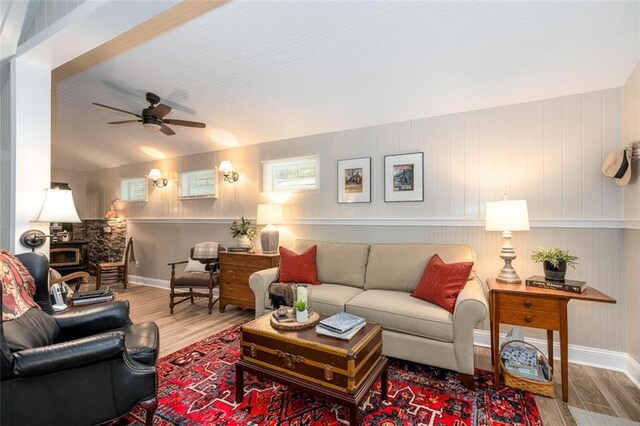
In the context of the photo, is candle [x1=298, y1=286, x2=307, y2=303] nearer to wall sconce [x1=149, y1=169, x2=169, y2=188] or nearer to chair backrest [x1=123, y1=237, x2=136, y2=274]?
wall sconce [x1=149, y1=169, x2=169, y2=188]

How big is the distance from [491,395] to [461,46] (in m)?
2.65

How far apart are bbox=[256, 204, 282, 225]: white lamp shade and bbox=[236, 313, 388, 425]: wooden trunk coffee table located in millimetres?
1902

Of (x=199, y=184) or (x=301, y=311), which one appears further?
(x=199, y=184)

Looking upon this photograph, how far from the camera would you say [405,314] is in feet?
7.66

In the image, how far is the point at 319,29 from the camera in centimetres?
235

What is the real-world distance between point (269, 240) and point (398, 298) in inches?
74.9

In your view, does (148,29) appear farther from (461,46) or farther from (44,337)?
(461,46)

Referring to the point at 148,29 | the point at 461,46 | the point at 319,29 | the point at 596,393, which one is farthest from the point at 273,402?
the point at 148,29

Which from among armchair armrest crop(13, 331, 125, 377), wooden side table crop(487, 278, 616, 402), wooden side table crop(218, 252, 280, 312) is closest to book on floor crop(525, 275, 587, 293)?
wooden side table crop(487, 278, 616, 402)

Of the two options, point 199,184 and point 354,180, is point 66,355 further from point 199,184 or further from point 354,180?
point 199,184

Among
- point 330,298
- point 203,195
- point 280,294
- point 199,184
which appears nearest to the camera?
point 330,298

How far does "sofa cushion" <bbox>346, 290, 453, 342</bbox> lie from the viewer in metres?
2.21

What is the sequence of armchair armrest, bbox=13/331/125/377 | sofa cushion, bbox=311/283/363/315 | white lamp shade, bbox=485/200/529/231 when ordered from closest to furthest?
1. armchair armrest, bbox=13/331/125/377
2. white lamp shade, bbox=485/200/529/231
3. sofa cushion, bbox=311/283/363/315

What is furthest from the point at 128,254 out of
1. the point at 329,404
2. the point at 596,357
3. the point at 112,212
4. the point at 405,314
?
the point at 596,357
